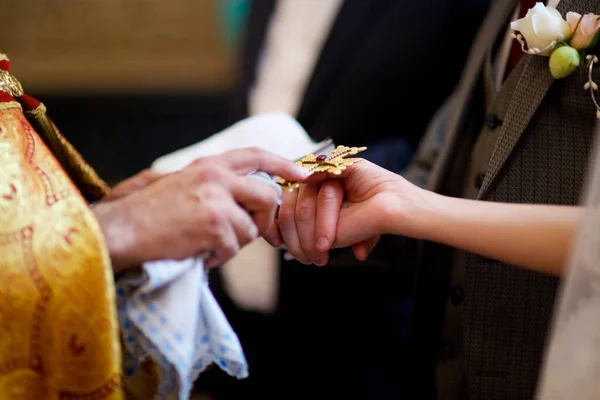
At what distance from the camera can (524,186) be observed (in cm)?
78

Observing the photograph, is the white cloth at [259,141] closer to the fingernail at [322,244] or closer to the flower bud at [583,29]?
the fingernail at [322,244]

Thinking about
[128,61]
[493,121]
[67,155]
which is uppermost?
[493,121]

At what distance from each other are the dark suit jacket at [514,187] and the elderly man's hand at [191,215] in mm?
336

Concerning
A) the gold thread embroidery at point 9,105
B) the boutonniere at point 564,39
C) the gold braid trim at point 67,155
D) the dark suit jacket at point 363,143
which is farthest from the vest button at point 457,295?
the gold thread embroidery at point 9,105

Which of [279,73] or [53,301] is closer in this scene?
[53,301]

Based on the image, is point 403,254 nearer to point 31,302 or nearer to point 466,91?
point 466,91

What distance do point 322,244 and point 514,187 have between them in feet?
0.87

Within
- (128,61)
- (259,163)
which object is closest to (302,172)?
(259,163)

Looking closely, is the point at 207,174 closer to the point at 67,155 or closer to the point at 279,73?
the point at 67,155

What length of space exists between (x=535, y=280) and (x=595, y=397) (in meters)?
0.33

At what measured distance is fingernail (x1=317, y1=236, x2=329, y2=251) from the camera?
735 millimetres

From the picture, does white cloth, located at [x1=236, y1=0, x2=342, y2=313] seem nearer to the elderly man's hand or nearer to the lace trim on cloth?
the elderly man's hand

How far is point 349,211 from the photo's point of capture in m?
0.74

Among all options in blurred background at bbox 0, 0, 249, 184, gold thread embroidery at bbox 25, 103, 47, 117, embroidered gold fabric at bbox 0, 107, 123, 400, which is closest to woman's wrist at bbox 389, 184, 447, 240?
embroidered gold fabric at bbox 0, 107, 123, 400
